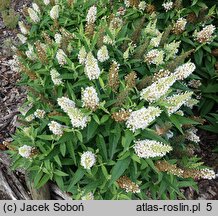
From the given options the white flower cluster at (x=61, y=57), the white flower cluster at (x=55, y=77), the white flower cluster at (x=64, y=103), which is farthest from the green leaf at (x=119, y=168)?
the white flower cluster at (x=61, y=57)

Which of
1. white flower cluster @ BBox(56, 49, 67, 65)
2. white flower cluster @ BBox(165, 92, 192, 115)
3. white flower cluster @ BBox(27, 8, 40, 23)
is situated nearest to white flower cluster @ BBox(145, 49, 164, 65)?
white flower cluster @ BBox(165, 92, 192, 115)

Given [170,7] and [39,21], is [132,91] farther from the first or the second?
[39,21]

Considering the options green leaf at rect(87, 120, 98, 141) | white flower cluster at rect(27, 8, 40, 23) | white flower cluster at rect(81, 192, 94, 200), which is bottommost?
white flower cluster at rect(81, 192, 94, 200)

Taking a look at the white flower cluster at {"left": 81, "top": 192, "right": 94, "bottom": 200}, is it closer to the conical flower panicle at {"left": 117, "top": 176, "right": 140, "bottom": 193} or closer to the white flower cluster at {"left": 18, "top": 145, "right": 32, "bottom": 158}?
the conical flower panicle at {"left": 117, "top": 176, "right": 140, "bottom": 193}

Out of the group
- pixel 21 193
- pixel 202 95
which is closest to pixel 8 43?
pixel 21 193

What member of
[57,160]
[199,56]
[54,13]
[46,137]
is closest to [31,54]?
[54,13]

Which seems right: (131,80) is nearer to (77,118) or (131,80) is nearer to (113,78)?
(113,78)
